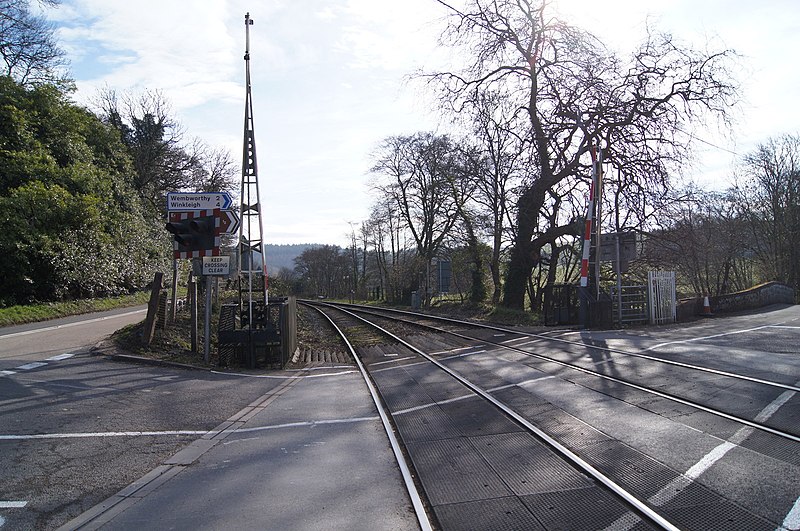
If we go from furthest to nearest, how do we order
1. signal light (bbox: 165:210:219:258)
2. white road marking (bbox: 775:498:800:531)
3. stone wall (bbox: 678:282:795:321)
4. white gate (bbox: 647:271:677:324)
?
stone wall (bbox: 678:282:795:321)
white gate (bbox: 647:271:677:324)
signal light (bbox: 165:210:219:258)
white road marking (bbox: 775:498:800:531)

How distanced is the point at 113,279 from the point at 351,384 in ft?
62.2

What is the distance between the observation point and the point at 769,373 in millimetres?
8438

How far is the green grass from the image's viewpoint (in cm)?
Answer: 1712

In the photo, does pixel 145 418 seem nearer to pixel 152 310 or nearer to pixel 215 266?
pixel 215 266

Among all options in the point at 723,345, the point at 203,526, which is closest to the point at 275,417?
the point at 203,526

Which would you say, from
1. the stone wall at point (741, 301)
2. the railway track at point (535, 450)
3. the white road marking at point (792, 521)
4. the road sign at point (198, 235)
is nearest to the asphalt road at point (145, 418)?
the white road marking at point (792, 521)

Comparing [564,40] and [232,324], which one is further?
[564,40]

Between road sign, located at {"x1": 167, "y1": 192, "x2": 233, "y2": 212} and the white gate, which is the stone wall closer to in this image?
the white gate

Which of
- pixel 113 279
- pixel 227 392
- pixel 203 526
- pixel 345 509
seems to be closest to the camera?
pixel 203 526

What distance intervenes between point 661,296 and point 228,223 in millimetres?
15132

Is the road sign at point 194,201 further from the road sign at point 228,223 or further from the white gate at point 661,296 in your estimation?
the white gate at point 661,296

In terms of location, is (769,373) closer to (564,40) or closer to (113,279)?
(564,40)

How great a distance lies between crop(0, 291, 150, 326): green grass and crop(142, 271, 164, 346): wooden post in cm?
728

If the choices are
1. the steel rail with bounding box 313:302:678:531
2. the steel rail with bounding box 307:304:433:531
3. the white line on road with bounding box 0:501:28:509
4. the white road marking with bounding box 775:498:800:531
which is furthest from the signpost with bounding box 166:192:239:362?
the white road marking with bounding box 775:498:800:531
